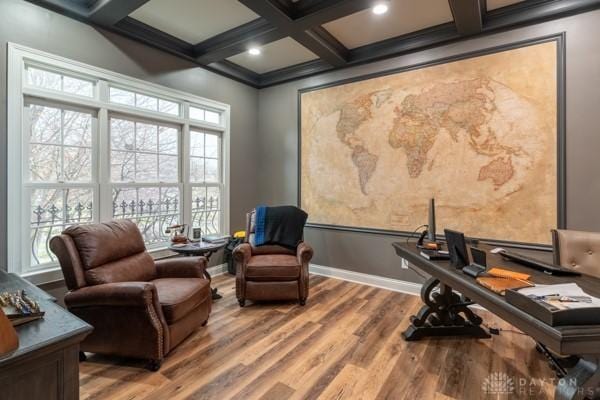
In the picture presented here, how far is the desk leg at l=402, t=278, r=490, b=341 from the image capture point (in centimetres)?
248

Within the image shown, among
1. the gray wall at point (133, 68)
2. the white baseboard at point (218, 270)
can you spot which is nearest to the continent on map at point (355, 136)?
the gray wall at point (133, 68)

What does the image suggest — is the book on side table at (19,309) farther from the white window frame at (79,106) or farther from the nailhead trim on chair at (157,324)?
the white window frame at (79,106)

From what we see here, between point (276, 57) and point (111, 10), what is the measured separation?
74.2 inches

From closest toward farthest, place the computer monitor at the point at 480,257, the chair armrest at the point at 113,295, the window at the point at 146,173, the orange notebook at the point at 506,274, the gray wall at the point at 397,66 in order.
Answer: the orange notebook at the point at 506,274
the computer monitor at the point at 480,257
the chair armrest at the point at 113,295
the gray wall at the point at 397,66
the window at the point at 146,173

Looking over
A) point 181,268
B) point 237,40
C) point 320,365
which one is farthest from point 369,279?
point 237,40

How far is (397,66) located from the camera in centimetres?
351

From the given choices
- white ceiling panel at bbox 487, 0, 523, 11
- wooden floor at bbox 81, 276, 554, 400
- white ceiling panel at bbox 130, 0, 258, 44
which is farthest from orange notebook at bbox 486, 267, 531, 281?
white ceiling panel at bbox 130, 0, 258, 44

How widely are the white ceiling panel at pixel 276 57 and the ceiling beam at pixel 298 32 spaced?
0.94 feet

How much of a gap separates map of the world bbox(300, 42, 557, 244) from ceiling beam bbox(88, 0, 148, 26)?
2.29 metres

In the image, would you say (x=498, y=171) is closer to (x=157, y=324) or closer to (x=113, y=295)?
(x=157, y=324)

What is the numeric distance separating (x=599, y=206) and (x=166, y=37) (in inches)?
181

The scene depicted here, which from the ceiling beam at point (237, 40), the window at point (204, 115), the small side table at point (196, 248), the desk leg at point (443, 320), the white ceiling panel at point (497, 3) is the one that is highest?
the white ceiling panel at point (497, 3)

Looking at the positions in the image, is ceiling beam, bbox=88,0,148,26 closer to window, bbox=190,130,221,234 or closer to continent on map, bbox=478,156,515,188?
window, bbox=190,130,221,234

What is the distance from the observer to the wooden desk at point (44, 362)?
1.02m
